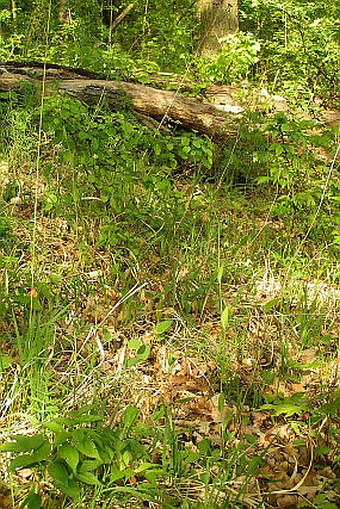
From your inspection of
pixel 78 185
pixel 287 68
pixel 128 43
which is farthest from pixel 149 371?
pixel 128 43

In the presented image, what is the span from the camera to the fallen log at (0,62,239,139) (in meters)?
4.91

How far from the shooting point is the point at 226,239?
386cm

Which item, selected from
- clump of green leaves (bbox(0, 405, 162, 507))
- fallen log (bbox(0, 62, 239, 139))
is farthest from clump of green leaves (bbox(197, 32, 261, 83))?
clump of green leaves (bbox(0, 405, 162, 507))

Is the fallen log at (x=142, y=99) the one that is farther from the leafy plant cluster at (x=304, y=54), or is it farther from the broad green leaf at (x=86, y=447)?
the broad green leaf at (x=86, y=447)

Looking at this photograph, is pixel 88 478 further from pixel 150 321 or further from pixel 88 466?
pixel 150 321

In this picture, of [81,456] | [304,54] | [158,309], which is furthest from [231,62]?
[81,456]

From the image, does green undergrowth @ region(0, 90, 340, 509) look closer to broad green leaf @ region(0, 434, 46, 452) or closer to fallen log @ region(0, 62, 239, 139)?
broad green leaf @ region(0, 434, 46, 452)

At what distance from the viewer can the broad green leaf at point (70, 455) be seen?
5.73 feet

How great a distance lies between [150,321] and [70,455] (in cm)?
134

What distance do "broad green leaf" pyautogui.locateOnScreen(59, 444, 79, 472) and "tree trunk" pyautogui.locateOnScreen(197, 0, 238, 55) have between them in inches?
278

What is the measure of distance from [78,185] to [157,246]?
78cm

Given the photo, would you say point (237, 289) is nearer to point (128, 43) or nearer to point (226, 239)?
point (226, 239)

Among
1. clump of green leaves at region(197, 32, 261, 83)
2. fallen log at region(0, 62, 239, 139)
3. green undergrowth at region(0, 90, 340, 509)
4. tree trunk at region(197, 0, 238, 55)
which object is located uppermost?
tree trunk at region(197, 0, 238, 55)

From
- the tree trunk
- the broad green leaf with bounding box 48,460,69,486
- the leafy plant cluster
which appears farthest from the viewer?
the tree trunk
